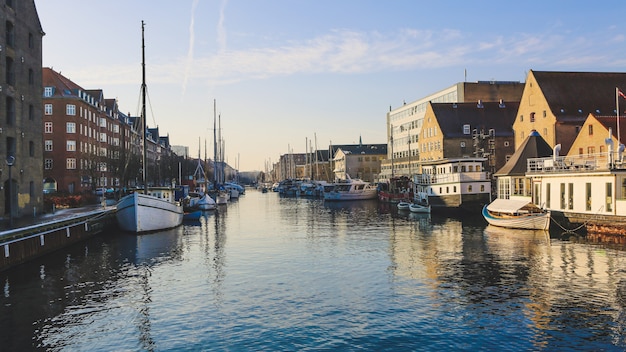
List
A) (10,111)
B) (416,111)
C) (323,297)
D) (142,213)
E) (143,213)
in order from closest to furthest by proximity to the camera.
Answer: (323,297), (10,111), (142,213), (143,213), (416,111)

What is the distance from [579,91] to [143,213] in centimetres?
6192

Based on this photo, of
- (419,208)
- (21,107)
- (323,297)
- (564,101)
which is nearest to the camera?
(323,297)

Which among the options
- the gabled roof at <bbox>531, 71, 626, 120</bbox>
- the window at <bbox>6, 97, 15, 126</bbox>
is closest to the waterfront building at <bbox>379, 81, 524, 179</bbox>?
the gabled roof at <bbox>531, 71, 626, 120</bbox>

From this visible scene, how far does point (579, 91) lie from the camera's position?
2876 inches

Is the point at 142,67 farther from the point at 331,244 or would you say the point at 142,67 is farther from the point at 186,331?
the point at 186,331

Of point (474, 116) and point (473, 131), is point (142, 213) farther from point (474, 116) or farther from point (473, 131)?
point (474, 116)

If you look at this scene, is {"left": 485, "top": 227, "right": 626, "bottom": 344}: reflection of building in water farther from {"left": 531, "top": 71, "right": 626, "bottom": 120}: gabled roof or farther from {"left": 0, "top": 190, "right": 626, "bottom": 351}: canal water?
{"left": 531, "top": 71, "right": 626, "bottom": 120}: gabled roof

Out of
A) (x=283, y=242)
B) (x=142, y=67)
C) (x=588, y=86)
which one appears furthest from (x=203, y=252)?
(x=588, y=86)

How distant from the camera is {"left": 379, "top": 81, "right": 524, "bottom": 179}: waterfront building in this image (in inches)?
4063

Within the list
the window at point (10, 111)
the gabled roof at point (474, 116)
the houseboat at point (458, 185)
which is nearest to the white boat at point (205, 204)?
the houseboat at point (458, 185)

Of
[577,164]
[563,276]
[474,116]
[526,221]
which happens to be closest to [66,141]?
[474,116]

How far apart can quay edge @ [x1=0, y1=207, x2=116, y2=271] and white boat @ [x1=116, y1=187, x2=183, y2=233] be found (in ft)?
6.59

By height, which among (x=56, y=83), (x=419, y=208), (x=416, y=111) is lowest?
(x=419, y=208)

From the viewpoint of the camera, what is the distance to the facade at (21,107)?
41.5m
